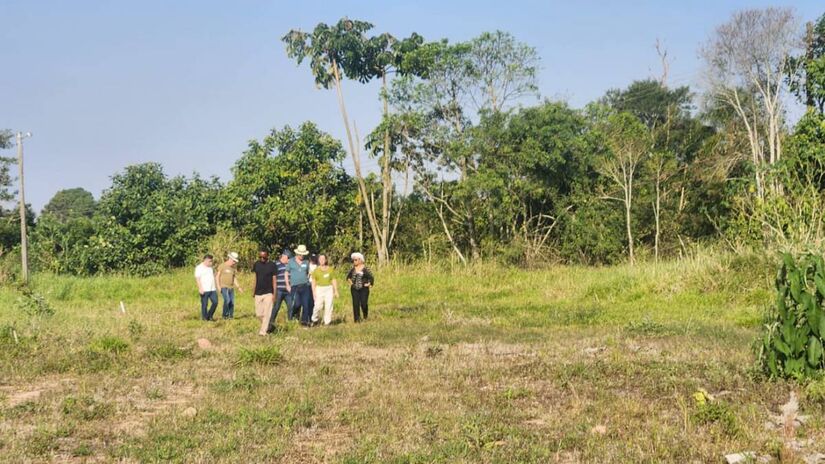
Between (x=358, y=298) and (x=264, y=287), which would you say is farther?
(x=358, y=298)

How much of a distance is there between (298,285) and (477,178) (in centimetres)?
1274

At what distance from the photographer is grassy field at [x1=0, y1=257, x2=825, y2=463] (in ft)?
19.9

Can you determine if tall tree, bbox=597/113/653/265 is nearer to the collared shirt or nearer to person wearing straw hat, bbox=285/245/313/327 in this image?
the collared shirt

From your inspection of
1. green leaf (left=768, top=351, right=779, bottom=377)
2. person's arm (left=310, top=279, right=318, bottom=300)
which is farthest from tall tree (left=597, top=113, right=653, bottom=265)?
green leaf (left=768, top=351, right=779, bottom=377)

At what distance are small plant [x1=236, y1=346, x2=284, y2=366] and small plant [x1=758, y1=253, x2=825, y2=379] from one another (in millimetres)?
5762

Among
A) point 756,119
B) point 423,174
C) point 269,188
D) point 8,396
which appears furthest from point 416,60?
point 8,396

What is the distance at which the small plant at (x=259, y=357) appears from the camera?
32.4 ft

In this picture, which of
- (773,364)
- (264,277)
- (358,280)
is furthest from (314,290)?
(773,364)

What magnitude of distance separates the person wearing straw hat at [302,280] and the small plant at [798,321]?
30.2 feet

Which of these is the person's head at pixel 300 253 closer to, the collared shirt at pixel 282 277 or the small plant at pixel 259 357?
the collared shirt at pixel 282 277

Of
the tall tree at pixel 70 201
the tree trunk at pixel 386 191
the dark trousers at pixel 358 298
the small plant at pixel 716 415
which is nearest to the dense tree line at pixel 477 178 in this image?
the tree trunk at pixel 386 191

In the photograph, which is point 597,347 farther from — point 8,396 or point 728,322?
point 8,396

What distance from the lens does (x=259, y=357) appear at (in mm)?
9914

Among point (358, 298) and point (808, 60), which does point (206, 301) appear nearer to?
point (358, 298)
